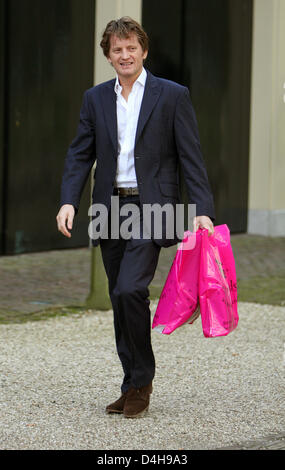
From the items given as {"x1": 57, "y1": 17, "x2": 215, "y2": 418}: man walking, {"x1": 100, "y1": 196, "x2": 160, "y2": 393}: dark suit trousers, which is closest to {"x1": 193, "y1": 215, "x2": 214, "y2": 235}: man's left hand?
{"x1": 57, "y1": 17, "x2": 215, "y2": 418}: man walking

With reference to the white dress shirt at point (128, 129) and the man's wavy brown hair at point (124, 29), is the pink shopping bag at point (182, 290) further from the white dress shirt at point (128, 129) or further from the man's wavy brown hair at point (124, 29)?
the man's wavy brown hair at point (124, 29)

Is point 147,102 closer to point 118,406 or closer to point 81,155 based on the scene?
point 81,155

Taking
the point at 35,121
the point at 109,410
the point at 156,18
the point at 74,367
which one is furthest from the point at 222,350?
the point at 156,18

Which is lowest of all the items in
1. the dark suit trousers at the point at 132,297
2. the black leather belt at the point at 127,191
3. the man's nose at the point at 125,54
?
the dark suit trousers at the point at 132,297

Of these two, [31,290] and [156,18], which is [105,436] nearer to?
[31,290]

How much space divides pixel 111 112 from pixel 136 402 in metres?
1.42

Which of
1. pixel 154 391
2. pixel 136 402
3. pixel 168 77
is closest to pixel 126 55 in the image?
pixel 136 402

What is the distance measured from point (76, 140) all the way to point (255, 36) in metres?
8.72

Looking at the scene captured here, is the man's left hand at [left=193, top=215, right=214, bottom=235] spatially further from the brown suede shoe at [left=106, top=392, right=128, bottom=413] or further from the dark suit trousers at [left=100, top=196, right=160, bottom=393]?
the brown suede shoe at [left=106, top=392, right=128, bottom=413]

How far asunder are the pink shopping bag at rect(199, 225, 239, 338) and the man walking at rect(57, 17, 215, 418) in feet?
0.33

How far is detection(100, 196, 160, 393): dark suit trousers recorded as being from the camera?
15.0 feet

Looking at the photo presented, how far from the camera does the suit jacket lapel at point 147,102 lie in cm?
459

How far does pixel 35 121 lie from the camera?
1034 centimetres

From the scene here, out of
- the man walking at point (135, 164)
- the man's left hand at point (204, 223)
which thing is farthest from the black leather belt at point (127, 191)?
the man's left hand at point (204, 223)
